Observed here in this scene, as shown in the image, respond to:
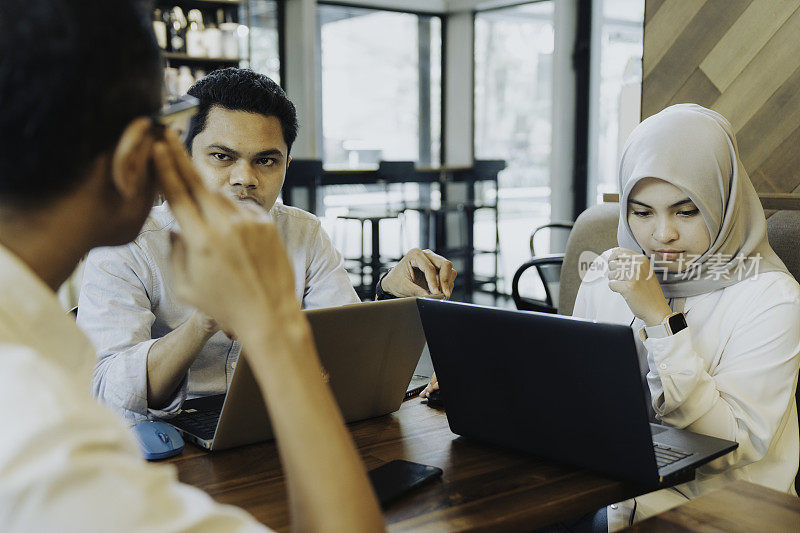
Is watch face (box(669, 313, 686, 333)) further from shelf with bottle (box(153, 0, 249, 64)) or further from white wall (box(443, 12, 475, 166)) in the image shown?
white wall (box(443, 12, 475, 166))

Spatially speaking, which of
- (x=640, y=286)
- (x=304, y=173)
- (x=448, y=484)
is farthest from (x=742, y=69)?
(x=304, y=173)

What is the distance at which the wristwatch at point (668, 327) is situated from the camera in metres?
1.46

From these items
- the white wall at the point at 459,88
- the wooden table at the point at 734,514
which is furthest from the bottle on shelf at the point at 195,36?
the wooden table at the point at 734,514

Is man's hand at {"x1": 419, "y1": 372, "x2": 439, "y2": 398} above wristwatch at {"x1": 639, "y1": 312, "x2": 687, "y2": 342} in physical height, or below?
below

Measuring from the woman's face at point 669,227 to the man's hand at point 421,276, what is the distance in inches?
18.2

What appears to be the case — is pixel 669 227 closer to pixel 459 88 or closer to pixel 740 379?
pixel 740 379

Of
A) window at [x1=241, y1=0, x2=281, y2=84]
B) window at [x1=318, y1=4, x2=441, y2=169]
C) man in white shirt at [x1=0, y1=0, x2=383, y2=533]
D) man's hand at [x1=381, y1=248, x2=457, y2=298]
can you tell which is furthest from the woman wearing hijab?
window at [x1=318, y1=4, x2=441, y2=169]

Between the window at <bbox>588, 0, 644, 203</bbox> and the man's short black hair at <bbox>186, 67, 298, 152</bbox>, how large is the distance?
3878mm

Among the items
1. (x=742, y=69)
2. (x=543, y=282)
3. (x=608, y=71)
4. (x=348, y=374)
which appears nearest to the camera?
(x=348, y=374)

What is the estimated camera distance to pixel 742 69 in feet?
8.22

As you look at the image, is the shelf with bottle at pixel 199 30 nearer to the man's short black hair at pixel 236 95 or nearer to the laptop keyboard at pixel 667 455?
the man's short black hair at pixel 236 95

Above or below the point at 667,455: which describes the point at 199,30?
above

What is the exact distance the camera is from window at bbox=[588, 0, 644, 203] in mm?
5379

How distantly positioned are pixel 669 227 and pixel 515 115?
16.7 ft
